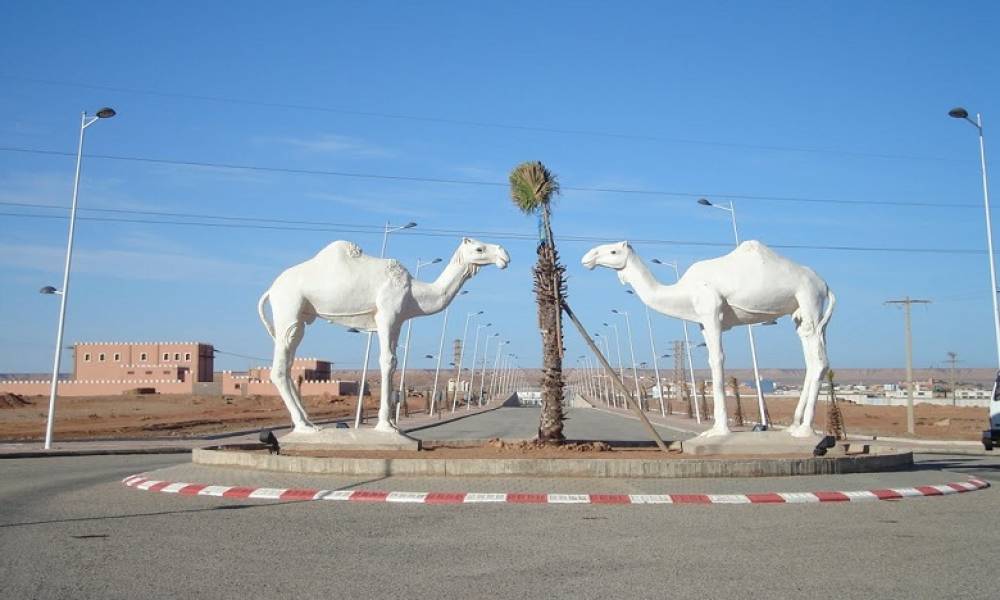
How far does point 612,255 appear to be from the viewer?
917 inches

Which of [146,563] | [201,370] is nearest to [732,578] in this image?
[146,563]

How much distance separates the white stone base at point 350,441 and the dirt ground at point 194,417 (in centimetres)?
2039

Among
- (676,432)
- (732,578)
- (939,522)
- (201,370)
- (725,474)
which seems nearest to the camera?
(732,578)

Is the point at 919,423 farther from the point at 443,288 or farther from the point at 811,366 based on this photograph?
the point at 443,288

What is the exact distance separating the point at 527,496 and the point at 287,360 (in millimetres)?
9363

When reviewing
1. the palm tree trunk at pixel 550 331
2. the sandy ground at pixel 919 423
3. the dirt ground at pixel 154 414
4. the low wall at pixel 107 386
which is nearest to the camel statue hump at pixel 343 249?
the palm tree trunk at pixel 550 331

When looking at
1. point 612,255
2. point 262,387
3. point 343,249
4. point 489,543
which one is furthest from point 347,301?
point 262,387

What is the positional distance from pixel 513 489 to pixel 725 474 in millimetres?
4439

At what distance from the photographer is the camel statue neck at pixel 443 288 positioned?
2341cm

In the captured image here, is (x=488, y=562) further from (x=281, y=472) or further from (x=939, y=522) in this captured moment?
(x=281, y=472)

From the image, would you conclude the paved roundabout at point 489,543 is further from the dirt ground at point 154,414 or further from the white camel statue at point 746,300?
the dirt ground at point 154,414

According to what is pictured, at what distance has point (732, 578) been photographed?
9.20 meters

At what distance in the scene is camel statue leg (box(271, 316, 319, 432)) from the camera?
74.9 feet

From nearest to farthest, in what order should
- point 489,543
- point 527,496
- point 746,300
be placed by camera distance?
point 489,543 < point 527,496 < point 746,300
